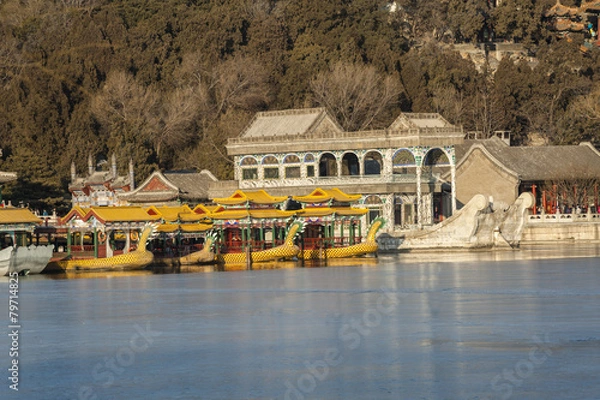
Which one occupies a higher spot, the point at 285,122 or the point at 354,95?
the point at 354,95

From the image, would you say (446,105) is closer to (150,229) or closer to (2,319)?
(150,229)

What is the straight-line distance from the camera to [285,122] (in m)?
→ 86.5

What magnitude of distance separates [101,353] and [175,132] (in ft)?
240

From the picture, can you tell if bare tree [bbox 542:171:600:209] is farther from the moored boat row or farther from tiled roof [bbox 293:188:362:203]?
tiled roof [bbox 293:188:362:203]

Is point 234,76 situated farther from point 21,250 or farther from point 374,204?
point 21,250

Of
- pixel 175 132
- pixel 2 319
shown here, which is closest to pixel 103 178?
pixel 175 132

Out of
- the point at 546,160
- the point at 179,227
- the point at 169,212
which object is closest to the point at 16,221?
the point at 179,227

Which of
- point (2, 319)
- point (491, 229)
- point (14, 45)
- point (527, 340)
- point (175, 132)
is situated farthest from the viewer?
point (14, 45)

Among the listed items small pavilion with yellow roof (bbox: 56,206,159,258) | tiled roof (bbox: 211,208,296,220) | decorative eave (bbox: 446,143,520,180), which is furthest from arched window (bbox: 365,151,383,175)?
small pavilion with yellow roof (bbox: 56,206,159,258)

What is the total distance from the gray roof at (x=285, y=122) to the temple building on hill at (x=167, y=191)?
4.31 metres

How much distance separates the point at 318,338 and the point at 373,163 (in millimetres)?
55751

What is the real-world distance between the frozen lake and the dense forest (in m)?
44.1

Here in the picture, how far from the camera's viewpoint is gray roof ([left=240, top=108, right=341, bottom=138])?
277 ft

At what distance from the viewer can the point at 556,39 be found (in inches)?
5027
